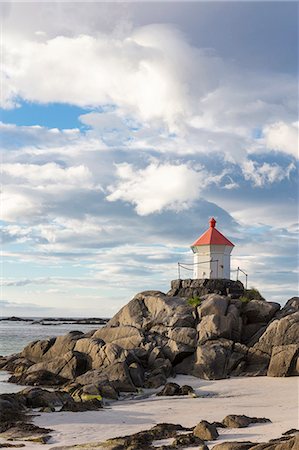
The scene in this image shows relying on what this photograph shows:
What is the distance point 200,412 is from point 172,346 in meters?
8.37

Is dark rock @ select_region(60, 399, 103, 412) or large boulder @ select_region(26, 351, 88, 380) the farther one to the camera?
large boulder @ select_region(26, 351, 88, 380)

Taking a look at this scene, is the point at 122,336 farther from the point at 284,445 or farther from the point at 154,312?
the point at 284,445

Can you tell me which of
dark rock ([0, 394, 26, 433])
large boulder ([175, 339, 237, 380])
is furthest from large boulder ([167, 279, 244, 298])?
dark rock ([0, 394, 26, 433])

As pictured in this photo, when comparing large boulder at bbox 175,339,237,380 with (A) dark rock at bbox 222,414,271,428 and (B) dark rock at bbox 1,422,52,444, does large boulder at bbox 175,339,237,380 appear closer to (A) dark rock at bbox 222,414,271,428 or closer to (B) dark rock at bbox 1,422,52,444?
(A) dark rock at bbox 222,414,271,428

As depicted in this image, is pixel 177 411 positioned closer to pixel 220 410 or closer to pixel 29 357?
pixel 220 410

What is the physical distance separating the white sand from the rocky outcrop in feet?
4.06

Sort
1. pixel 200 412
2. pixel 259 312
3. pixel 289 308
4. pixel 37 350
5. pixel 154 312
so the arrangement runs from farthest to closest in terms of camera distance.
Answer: pixel 154 312, pixel 37 350, pixel 289 308, pixel 259 312, pixel 200 412

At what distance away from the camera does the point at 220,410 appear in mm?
18609

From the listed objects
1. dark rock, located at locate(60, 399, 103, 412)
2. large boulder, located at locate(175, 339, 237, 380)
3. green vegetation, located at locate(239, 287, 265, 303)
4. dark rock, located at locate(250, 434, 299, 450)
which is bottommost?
dark rock, located at locate(60, 399, 103, 412)

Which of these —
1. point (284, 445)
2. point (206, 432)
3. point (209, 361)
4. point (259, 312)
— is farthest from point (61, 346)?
point (284, 445)

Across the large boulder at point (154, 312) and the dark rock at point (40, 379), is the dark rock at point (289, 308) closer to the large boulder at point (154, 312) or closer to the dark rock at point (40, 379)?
the large boulder at point (154, 312)

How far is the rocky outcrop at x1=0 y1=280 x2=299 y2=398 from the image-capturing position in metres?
24.0

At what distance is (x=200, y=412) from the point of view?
18.2m

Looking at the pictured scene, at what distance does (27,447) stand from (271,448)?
551 centimetres
